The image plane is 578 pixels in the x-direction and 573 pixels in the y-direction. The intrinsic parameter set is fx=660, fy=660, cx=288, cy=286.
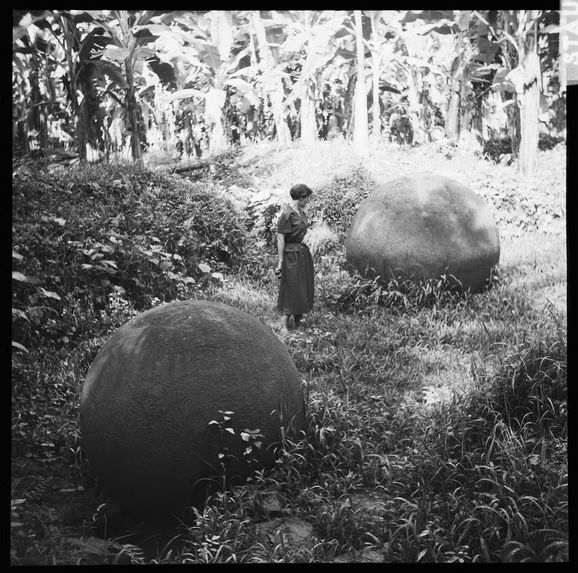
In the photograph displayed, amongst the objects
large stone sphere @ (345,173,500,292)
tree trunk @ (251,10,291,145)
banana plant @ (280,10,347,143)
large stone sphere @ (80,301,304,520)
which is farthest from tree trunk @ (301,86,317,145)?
large stone sphere @ (80,301,304,520)

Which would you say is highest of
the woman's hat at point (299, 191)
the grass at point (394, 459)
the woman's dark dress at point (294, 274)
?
the woman's hat at point (299, 191)

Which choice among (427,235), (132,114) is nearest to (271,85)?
(132,114)

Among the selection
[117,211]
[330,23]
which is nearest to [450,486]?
[330,23]

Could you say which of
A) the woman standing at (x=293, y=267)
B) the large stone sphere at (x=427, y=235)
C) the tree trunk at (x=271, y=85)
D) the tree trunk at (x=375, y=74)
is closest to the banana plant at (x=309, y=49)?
the tree trunk at (x=271, y=85)

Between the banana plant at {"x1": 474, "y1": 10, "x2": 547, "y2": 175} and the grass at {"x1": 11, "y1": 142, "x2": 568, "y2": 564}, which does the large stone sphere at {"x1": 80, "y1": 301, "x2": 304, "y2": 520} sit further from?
the banana plant at {"x1": 474, "y1": 10, "x2": 547, "y2": 175}

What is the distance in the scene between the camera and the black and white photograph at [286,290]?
11.1 feet

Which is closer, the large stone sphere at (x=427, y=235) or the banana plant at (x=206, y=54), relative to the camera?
the large stone sphere at (x=427, y=235)

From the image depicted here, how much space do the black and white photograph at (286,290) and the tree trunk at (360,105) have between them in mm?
70

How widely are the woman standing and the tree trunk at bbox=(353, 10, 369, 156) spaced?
1.89m

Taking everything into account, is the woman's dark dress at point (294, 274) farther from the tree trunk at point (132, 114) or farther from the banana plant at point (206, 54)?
the tree trunk at point (132, 114)

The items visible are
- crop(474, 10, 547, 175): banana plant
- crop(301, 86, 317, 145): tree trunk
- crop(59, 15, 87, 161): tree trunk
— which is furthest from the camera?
crop(301, 86, 317, 145): tree trunk

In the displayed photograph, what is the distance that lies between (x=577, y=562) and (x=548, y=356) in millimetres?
1486

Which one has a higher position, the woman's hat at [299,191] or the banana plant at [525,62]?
the banana plant at [525,62]

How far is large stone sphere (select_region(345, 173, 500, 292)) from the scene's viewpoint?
6.20 metres
